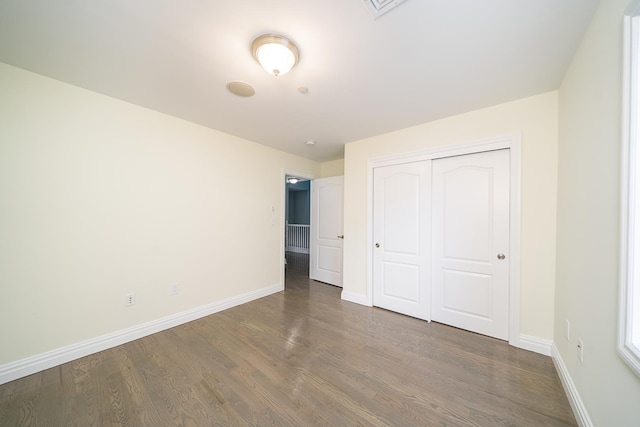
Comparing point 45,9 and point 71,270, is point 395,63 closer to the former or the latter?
point 45,9

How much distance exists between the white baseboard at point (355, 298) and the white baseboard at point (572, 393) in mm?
1820

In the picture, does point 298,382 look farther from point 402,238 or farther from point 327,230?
point 327,230

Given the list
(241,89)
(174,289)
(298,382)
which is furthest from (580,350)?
(174,289)

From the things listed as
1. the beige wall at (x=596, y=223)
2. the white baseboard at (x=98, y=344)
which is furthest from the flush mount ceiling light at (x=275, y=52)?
the white baseboard at (x=98, y=344)

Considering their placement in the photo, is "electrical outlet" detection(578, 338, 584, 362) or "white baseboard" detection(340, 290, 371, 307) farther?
"white baseboard" detection(340, 290, 371, 307)

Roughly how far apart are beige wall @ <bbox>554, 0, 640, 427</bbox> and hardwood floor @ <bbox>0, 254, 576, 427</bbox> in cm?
43

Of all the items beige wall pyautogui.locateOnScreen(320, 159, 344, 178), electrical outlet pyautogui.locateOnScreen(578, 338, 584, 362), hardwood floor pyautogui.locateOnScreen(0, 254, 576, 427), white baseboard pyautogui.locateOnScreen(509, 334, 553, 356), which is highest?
beige wall pyautogui.locateOnScreen(320, 159, 344, 178)

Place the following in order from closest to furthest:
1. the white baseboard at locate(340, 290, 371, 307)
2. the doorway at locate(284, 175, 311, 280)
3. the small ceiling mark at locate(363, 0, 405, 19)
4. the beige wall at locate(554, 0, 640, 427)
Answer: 1. the beige wall at locate(554, 0, 640, 427)
2. the small ceiling mark at locate(363, 0, 405, 19)
3. the white baseboard at locate(340, 290, 371, 307)
4. the doorway at locate(284, 175, 311, 280)

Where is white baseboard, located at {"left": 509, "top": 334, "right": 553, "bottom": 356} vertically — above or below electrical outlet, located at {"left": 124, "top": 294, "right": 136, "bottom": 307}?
below

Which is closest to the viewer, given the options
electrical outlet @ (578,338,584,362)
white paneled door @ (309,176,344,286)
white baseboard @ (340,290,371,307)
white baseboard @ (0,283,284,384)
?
electrical outlet @ (578,338,584,362)

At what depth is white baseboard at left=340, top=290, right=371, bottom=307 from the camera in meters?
3.15

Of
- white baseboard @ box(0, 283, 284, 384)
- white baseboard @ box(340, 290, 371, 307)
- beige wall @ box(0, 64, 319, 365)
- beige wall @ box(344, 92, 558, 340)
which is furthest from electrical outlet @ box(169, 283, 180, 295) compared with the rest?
beige wall @ box(344, 92, 558, 340)

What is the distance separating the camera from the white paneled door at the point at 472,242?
2.26m

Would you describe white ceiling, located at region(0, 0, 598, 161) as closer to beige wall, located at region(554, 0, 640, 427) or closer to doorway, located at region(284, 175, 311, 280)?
beige wall, located at region(554, 0, 640, 427)
